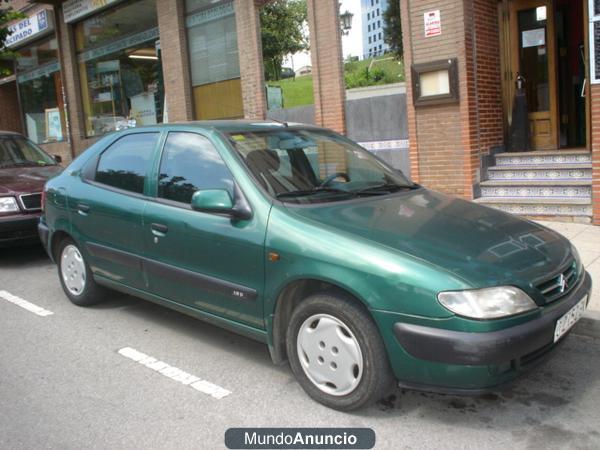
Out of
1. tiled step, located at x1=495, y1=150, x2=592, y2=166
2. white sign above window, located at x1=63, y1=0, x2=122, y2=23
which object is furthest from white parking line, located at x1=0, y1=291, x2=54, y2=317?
white sign above window, located at x1=63, y1=0, x2=122, y2=23

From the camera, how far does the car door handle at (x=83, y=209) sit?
5.16m

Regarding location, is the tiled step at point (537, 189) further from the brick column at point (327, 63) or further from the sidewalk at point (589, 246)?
the brick column at point (327, 63)

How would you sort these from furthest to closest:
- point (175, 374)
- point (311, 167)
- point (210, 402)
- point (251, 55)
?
point (251, 55)
point (311, 167)
point (175, 374)
point (210, 402)

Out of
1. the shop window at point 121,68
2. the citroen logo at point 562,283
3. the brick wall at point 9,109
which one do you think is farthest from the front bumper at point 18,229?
the brick wall at point 9,109

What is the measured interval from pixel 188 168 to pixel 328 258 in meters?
1.51

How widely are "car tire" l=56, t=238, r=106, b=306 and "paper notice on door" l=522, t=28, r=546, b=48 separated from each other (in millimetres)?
7195

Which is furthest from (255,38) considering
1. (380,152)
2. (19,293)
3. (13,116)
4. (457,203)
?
(13,116)

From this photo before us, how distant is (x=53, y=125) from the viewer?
18.3m

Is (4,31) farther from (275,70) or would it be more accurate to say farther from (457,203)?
(457,203)

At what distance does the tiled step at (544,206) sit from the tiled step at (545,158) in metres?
0.74

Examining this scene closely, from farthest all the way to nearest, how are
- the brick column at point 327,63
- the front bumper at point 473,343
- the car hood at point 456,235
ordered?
1. the brick column at point 327,63
2. the car hood at point 456,235
3. the front bumper at point 473,343

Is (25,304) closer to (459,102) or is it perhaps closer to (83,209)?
(83,209)

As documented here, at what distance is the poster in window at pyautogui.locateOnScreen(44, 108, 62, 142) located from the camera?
18.0 metres

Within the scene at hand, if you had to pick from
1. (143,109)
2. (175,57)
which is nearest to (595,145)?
(175,57)
